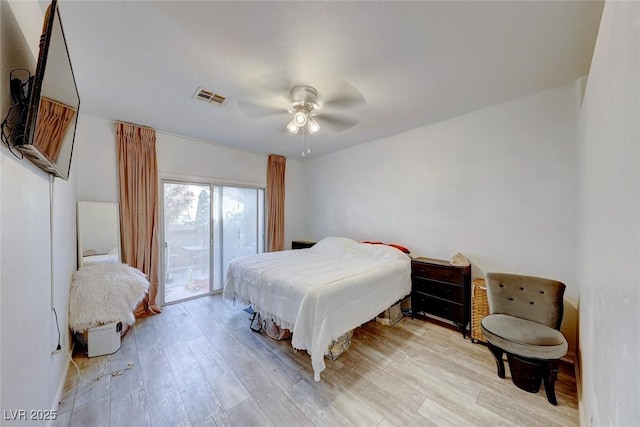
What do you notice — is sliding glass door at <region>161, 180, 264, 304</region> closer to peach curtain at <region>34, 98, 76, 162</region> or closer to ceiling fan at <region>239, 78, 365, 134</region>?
ceiling fan at <region>239, 78, 365, 134</region>

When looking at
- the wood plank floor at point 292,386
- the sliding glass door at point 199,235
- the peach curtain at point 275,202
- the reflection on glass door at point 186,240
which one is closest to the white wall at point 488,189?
the wood plank floor at point 292,386

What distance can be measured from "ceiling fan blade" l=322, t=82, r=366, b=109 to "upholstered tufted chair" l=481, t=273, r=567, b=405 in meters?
2.20

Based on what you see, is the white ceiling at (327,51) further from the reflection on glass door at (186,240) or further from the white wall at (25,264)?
the reflection on glass door at (186,240)

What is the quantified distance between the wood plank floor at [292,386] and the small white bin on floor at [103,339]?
0.24ft

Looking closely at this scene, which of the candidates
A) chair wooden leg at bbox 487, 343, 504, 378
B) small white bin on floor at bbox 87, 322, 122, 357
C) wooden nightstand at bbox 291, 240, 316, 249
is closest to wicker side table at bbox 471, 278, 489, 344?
chair wooden leg at bbox 487, 343, 504, 378

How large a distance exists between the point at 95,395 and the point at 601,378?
312cm

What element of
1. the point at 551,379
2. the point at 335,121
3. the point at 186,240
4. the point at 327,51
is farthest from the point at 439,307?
the point at 186,240

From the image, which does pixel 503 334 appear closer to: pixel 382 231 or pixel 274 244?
pixel 382 231

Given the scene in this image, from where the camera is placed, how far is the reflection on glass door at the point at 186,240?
3.54 metres

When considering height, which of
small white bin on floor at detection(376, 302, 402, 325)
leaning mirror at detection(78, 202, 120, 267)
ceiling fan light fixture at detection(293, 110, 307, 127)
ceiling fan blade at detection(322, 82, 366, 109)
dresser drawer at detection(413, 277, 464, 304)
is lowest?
small white bin on floor at detection(376, 302, 402, 325)

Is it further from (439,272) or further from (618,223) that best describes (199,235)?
(618,223)

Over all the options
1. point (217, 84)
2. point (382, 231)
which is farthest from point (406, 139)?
point (217, 84)

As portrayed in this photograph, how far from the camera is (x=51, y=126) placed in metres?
1.11

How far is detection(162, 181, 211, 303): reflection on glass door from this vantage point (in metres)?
3.54
